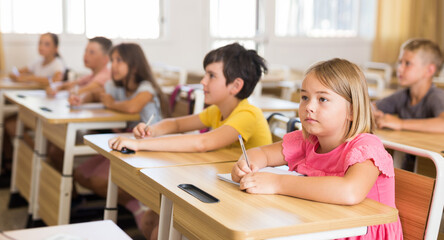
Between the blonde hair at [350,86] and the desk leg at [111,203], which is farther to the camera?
the desk leg at [111,203]

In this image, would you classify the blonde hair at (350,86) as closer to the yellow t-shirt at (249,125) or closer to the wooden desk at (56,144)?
the yellow t-shirt at (249,125)

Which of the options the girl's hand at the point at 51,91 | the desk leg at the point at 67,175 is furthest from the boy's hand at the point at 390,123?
the girl's hand at the point at 51,91

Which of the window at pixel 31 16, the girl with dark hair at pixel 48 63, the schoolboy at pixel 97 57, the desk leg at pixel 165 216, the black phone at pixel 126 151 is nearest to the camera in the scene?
the desk leg at pixel 165 216

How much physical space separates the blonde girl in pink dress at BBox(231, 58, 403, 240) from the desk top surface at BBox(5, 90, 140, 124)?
126 cm

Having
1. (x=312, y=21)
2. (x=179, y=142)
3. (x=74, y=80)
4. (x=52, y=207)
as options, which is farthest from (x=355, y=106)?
(x=312, y=21)

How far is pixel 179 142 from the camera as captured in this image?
198 centimetres

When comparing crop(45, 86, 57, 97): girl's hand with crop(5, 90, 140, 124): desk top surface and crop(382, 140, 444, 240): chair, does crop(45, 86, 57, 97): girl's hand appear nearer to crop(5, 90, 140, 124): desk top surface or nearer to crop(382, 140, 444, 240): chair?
crop(5, 90, 140, 124): desk top surface

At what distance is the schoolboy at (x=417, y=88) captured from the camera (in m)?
2.68

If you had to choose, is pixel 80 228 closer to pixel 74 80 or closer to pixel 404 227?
pixel 404 227

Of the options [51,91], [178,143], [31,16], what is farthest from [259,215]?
[31,16]

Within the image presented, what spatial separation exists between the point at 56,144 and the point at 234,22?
3.60 metres

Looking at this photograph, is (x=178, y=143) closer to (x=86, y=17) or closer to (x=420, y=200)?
(x=420, y=200)

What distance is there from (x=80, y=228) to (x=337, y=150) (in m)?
0.76

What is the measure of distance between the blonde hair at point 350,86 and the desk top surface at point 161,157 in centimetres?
51
